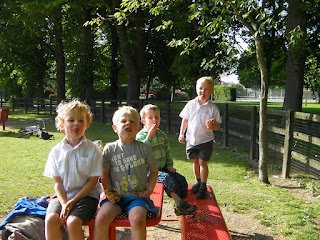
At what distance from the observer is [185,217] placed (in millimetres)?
3445

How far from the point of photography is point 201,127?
442cm

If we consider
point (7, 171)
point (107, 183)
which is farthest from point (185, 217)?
point (7, 171)

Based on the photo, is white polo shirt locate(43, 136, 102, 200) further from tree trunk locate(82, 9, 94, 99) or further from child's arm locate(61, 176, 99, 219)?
tree trunk locate(82, 9, 94, 99)

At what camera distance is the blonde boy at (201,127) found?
4.29 m

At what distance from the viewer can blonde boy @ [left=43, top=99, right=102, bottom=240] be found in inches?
108

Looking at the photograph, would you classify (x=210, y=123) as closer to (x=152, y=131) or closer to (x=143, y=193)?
(x=152, y=131)

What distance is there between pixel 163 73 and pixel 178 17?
8689 mm

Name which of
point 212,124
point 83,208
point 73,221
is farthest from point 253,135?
point 73,221

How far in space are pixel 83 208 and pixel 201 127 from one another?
212 cm

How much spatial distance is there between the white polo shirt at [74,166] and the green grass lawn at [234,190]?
2096 millimetres

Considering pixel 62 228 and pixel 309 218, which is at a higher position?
pixel 62 228

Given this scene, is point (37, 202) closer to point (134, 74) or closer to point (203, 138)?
point (203, 138)

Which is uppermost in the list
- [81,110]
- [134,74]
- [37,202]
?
[134,74]

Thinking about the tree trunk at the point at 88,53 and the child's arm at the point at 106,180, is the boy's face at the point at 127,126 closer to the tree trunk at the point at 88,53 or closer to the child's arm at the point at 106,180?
the child's arm at the point at 106,180
